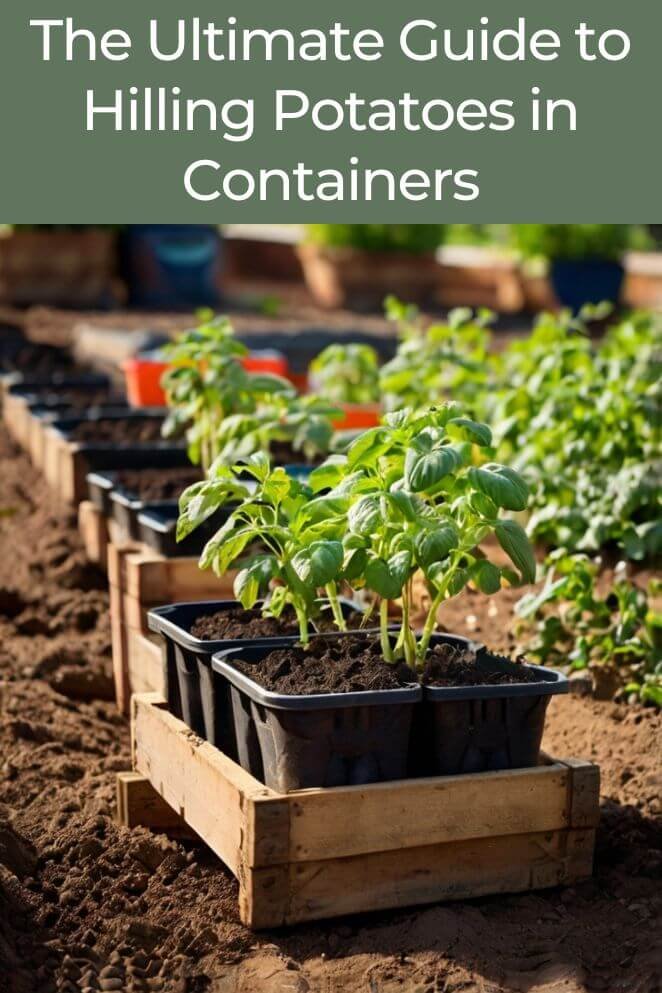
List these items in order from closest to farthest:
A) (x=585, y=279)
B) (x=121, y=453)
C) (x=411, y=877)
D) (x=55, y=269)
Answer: (x=411, y=877), (x=121, y=453), (x=55, y=269), (x=585, y=279)

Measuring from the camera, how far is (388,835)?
9.98ft

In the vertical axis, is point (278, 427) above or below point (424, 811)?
above

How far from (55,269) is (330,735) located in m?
10.4

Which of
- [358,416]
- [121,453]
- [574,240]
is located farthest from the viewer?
[574,240]

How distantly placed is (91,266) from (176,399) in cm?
828

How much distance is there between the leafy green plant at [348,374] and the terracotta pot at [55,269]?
709cm

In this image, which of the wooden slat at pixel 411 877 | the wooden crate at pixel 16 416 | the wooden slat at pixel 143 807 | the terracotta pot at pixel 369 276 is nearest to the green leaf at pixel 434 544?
the wooden slat at pixel 411 877

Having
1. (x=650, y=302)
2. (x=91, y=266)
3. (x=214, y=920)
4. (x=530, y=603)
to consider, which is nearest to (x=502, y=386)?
(x=530, y=603)

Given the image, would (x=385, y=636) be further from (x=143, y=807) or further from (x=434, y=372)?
(x=434, y=372)

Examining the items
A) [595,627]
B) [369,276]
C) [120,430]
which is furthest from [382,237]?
[595,627]

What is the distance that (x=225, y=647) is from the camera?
10.9 ft

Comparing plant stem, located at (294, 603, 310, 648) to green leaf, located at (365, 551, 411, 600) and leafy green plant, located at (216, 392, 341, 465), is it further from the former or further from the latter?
leafy green plant, located at (216, 392, 341, 465)

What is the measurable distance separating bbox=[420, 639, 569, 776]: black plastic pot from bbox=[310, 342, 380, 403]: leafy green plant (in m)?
2.88

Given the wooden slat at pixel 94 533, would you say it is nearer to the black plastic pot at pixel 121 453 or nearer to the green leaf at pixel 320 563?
the black plastic pot at pixel 121 453
